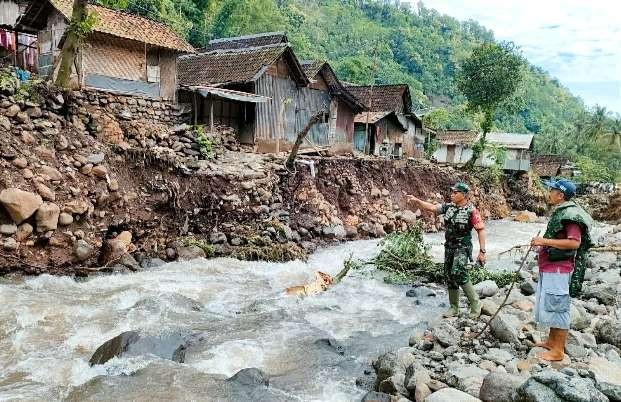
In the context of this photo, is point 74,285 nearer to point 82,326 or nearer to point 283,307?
point 82,326

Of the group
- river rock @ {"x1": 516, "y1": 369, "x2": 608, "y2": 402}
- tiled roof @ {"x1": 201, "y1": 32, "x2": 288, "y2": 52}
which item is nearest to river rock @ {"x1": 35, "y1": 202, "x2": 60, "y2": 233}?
river rock @ {"x1": 516, "y1": 369, "x2": 608, "y2": 402}

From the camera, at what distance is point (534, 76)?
114m

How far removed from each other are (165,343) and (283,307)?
2917 millimetres

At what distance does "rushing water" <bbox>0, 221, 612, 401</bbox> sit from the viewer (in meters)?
5.99

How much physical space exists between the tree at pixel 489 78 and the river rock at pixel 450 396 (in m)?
27.6

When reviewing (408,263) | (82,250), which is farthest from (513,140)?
(82,250)

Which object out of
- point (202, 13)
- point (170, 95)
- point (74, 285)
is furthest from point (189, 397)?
point (202, 13)

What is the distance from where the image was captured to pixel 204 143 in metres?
16.2

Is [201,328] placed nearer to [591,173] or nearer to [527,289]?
[527,289]

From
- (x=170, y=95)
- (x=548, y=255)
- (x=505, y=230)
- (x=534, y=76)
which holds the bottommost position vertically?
(x=505, y=230)

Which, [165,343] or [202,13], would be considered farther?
[202,13]

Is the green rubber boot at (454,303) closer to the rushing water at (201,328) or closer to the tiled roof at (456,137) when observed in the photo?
the rushing water at (201,328)

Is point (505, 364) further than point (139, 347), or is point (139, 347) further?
point (139, 347)

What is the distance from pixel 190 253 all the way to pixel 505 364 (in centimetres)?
878
